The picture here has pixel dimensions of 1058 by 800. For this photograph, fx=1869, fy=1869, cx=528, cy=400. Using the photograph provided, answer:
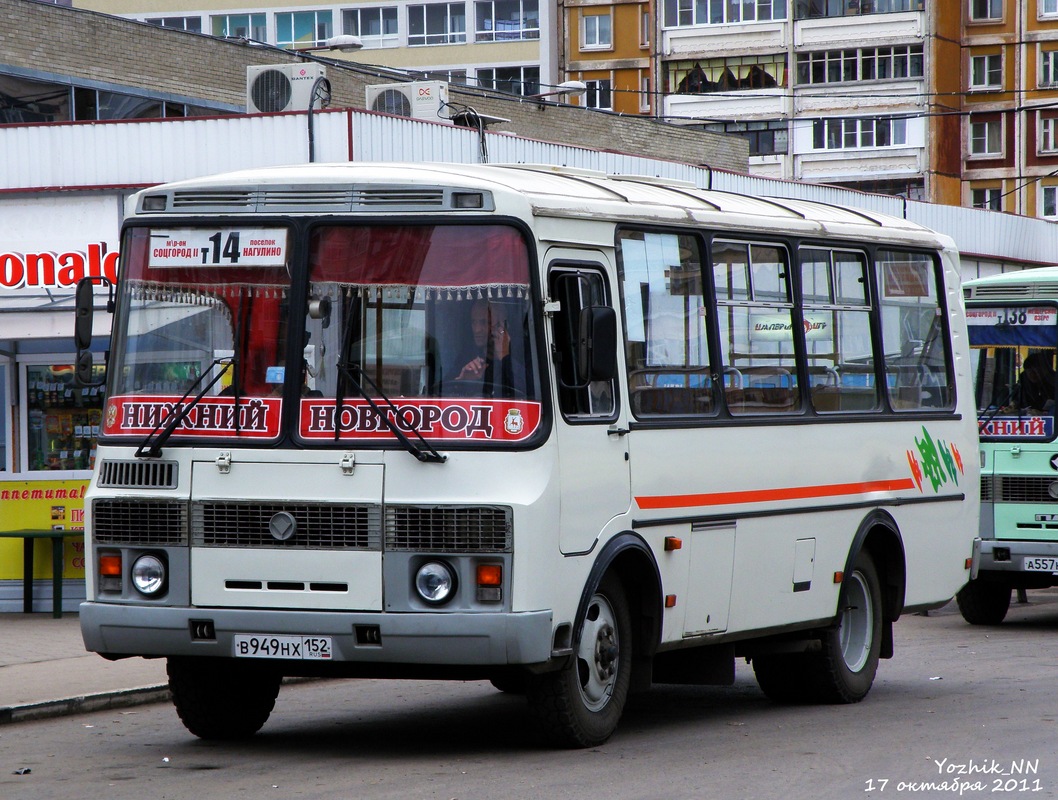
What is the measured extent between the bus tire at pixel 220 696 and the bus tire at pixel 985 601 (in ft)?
29.3

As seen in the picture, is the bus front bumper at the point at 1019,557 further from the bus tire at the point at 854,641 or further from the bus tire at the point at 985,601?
the bus tire at the point at 854,641

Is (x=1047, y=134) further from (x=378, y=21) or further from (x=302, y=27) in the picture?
(x=302, y=27)

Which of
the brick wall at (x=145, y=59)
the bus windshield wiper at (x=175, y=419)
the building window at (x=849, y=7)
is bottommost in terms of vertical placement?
the bus windshield wiper at (x=175, y=419)

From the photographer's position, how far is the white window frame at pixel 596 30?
275 feet

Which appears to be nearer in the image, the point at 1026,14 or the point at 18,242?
the point at 18,242

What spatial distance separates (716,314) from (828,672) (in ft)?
8.19

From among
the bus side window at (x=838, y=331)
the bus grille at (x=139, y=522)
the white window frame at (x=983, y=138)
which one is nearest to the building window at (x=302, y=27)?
the white window frame at (x=983, y=138)

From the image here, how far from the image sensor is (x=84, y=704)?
37.6 feet

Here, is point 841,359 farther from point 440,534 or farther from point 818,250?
point 440,534

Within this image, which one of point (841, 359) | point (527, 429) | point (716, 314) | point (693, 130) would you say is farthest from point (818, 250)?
point (693, 130)

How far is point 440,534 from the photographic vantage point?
27.8 ft

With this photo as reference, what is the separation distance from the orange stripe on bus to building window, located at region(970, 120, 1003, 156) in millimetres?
72188

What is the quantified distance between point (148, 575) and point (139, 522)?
0.26 meters

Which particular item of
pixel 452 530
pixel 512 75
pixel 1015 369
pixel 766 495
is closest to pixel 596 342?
pixel 452 530
